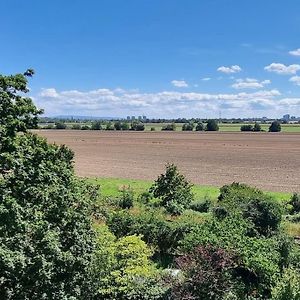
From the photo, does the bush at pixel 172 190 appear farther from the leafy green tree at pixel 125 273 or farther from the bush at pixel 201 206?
the leafy green tree at pixel 125 273

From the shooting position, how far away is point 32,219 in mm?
12164

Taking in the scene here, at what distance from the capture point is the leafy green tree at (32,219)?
1152 cm

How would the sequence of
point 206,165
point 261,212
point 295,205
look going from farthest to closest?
point 206,165
point 295,205
point 261,212

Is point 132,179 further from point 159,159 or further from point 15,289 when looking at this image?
point 15,289

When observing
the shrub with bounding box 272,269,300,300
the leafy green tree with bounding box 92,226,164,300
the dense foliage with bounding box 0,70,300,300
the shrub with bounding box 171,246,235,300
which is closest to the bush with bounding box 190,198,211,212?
the dense foliage with bounding box 0,70,300,300

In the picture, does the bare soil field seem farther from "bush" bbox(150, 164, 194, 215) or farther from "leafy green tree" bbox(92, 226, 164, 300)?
"leafy green tree" bbox(92, 226, 164, 300)

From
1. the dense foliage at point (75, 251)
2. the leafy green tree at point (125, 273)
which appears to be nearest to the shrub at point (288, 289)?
the dense foliage at point (75, 251)

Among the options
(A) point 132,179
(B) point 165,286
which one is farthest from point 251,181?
(B) point 165,286

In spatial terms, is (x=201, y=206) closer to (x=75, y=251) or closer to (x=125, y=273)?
(x=125, y=273)

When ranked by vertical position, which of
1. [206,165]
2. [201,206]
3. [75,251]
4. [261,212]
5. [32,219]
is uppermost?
→ [32,219]

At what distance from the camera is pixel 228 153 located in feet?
281

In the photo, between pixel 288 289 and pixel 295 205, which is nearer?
pixel 288 289

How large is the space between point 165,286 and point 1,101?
24.6 feet

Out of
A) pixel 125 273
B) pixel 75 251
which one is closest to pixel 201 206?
pixel 125 273
